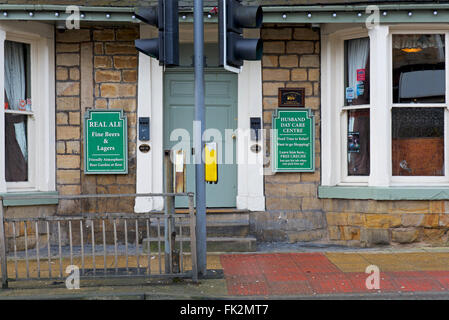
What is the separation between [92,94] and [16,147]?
4.69ft

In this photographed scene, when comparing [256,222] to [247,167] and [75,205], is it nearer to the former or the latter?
[247,167]

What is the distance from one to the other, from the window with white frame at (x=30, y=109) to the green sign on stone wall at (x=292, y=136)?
3532mm

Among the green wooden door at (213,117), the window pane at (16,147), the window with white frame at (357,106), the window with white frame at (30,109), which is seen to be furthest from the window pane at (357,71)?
the window pane at (16,147)

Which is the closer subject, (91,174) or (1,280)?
(1,280)

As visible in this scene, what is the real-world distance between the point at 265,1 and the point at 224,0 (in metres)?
2.45

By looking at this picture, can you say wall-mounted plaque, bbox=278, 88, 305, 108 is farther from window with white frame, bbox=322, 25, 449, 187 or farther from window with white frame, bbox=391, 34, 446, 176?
window with white frame, bbox=391, 34, 446, 176

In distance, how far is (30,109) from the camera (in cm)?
904

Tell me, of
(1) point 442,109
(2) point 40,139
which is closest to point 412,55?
(1) point 442,109

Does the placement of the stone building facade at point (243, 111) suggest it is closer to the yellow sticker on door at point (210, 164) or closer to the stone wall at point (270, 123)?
the stone wall at point (270, 123)

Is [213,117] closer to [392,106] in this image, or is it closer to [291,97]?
[291,97]

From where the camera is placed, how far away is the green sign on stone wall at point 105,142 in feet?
29.2

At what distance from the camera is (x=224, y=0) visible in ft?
21.0


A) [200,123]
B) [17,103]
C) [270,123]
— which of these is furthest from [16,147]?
[270,123]

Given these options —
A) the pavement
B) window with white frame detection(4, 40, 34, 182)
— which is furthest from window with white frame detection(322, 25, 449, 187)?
window with white frame detection(4, 40, 34, 182)
